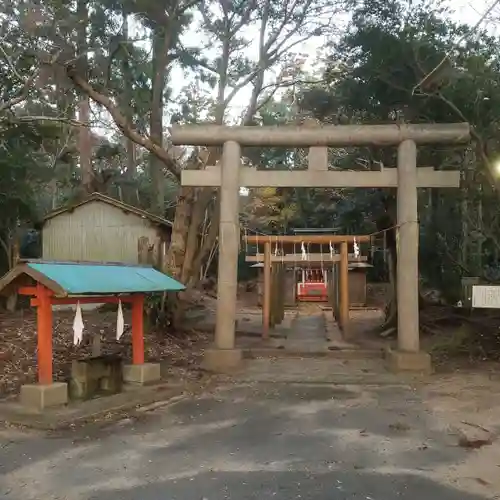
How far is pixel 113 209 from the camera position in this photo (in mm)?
20000

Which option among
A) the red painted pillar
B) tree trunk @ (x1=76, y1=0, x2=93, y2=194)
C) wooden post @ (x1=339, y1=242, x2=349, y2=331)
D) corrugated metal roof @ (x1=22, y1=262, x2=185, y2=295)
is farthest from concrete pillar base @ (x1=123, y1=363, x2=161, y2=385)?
wooden post @ (x1=339, y1=242, x2=349, y2=331)

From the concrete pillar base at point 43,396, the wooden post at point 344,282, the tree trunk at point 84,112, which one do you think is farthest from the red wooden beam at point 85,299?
the wooden post at point 344,282

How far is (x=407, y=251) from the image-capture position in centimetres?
1144

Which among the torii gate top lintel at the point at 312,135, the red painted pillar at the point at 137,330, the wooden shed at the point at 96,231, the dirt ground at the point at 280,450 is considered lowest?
the dirt ground at the point at 280,450

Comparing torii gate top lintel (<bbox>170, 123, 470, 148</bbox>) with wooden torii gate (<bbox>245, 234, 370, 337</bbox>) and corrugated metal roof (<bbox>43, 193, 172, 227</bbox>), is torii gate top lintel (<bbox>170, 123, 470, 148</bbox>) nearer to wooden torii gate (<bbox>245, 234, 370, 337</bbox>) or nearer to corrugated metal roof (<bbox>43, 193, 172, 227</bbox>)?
wooden torii gate (<bbox>245, 234, 370, 337</bbox>)

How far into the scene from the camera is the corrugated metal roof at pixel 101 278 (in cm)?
788

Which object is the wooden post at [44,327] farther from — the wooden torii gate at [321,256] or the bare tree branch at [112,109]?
the wooden torii gate at [321,256]

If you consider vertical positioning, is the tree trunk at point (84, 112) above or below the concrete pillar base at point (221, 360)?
above

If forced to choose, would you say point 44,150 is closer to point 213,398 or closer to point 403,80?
point 403,80

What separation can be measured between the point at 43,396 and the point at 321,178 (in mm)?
6553

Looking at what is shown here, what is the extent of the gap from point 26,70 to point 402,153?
8521mm

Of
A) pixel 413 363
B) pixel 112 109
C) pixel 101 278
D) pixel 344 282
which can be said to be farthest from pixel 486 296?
pixel 112 109

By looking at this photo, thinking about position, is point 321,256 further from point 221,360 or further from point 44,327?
point 44,327

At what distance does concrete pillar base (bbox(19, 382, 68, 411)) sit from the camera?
7.99 metres
